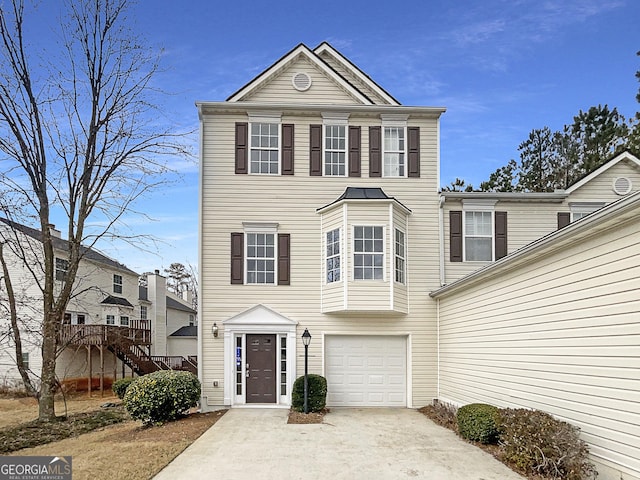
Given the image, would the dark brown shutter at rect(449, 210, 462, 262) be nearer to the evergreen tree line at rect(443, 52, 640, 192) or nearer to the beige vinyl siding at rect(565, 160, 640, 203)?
the beige vinyl siding at rect(565, 160, 640, 203)

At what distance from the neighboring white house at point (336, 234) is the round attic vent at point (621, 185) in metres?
0.04

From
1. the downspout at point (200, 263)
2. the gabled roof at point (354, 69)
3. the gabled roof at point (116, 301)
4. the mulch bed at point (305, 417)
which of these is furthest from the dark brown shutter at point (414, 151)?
the gabled roof at point (116, 301)

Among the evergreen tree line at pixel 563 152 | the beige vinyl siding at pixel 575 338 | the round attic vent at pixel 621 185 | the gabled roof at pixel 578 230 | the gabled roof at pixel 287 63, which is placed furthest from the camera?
the evergreen tree line at pixel 563 152

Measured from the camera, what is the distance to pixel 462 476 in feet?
23.0

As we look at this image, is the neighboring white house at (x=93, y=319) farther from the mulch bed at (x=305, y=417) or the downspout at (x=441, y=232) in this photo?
the downspout at (x=441, y=232)

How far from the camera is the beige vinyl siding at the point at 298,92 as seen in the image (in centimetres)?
1439

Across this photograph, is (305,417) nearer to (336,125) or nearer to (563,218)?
(336,125)

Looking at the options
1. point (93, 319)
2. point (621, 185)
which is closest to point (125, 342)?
point (93, 319)

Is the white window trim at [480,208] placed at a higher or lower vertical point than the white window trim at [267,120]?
lower

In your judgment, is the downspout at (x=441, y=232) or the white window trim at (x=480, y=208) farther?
the white window trim at (x=480, y=208)

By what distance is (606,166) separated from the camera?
→ 14.5 meters

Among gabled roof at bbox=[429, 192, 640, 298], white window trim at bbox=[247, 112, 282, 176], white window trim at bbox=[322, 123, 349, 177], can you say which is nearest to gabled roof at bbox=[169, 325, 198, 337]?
white window trim at bbox=[247, 112, 282, 176]

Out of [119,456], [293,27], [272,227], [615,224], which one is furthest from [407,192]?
[119,456]

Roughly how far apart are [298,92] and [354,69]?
218 cm
